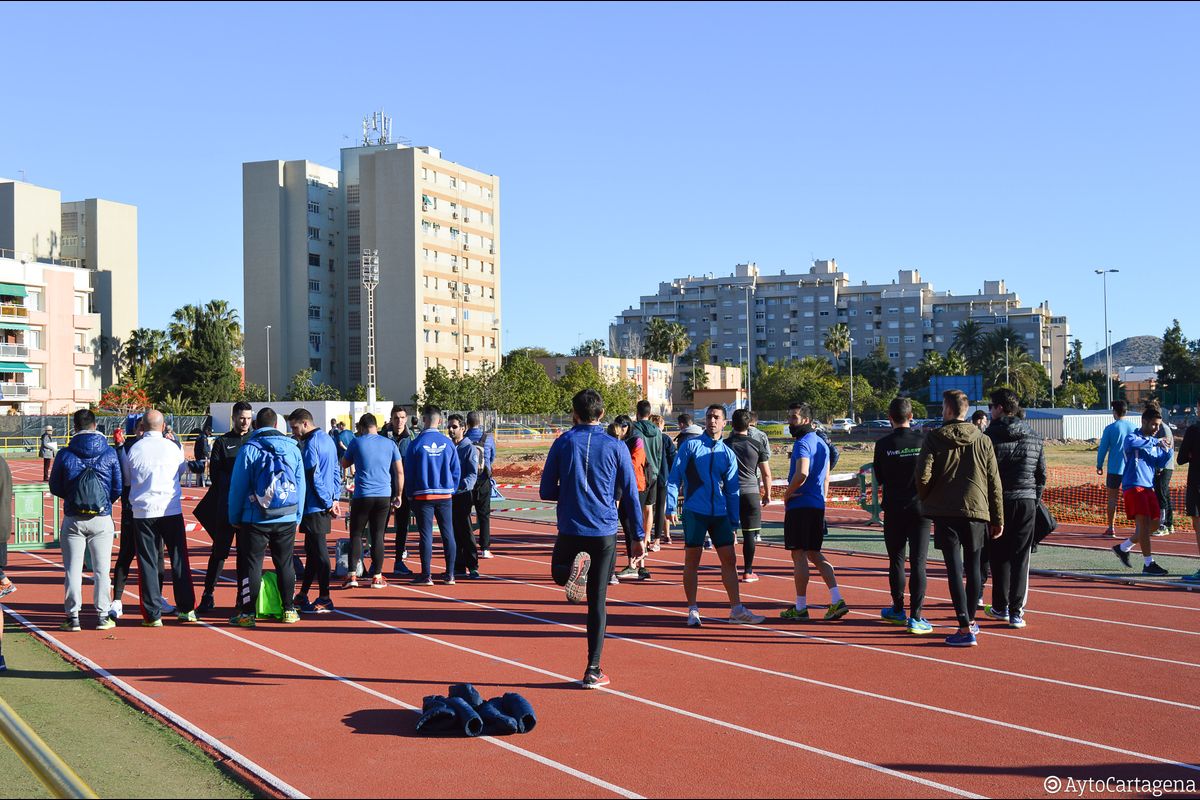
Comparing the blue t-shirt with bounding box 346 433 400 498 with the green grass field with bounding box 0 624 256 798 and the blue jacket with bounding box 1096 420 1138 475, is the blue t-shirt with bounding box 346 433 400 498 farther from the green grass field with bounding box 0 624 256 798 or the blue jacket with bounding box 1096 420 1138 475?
the blue jacket with bounding box 1096 420 1138 475

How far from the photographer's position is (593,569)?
7797 mm

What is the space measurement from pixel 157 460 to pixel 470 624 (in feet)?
11.0

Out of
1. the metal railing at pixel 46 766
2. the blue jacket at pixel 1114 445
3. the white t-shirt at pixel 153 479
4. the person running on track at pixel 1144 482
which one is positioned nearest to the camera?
the metal railing at pixel 46 766

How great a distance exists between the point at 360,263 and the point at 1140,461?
83.9m

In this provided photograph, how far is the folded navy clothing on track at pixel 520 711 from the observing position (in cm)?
659

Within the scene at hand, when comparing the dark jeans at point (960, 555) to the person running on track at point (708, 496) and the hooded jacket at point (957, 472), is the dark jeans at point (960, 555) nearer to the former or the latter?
the hooded jacket at point (957, 472)

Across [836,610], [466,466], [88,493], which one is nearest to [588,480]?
[836,610]

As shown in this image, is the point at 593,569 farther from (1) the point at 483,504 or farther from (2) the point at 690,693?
(1) the point at 483,504

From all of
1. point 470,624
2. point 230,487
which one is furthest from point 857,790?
point 230,487

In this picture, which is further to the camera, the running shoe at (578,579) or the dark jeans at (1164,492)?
the dark jeans at (1164,492)

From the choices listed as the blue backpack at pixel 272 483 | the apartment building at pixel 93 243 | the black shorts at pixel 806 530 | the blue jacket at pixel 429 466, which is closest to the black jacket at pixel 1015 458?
the black shorts at pixel 806 530

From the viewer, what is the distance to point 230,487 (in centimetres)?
995

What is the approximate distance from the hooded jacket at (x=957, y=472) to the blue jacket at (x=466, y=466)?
606cm

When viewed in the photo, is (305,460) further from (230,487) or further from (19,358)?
(19,358)
